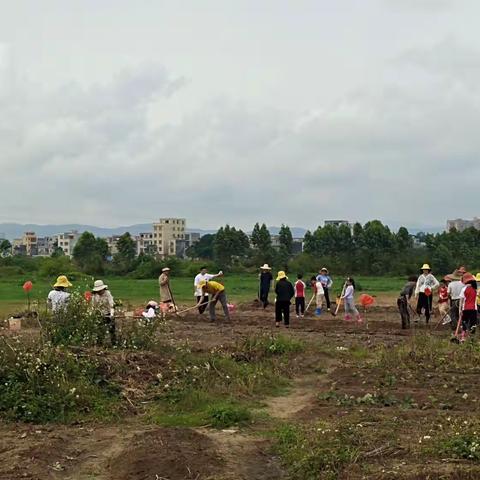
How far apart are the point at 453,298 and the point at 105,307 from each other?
7997mm

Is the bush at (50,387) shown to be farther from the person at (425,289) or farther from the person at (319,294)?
the person at (319,294)

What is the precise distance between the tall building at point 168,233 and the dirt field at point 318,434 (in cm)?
13405

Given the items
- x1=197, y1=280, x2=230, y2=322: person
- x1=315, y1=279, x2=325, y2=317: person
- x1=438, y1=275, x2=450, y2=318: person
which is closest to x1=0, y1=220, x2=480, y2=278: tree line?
x1=315, y1=279, x2=325, y2=317: person

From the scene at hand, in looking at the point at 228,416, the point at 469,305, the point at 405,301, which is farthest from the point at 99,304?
the point at 405,301

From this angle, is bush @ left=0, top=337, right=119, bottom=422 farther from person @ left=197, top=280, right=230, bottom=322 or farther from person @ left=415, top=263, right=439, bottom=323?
person @ left=415, top=263, right=439, bottom=323

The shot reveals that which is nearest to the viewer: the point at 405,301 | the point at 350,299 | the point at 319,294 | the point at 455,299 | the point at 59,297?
the point at 59,297

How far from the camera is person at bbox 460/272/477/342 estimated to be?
14281 millimetres

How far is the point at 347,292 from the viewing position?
63.4ft

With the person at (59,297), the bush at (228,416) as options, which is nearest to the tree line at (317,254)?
the person at (59,297)

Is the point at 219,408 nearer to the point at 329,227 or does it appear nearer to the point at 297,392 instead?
the point at 297,392

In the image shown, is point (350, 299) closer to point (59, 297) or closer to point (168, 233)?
point (59, 297)

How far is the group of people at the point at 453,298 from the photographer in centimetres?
1436

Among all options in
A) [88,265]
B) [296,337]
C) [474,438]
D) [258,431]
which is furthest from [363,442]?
[88,265]

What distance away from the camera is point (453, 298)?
1642 centimetres
